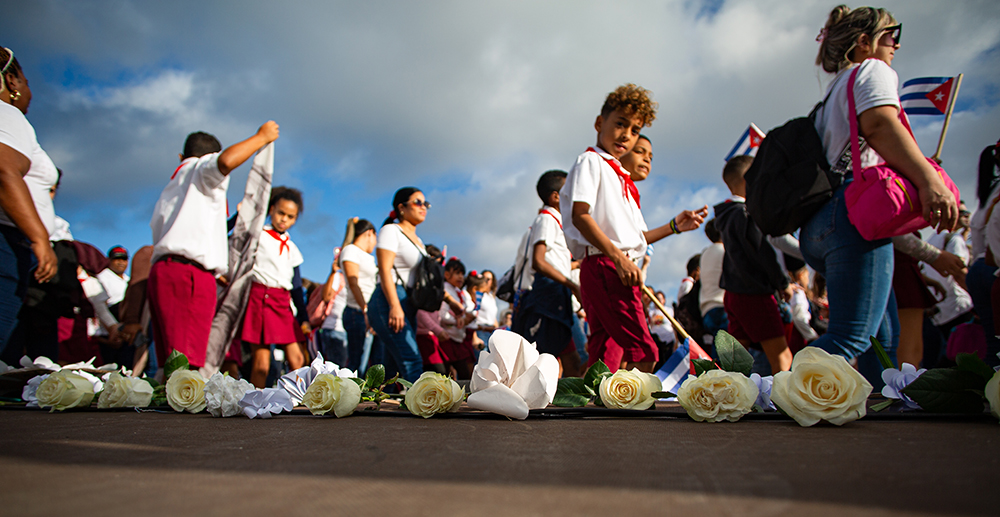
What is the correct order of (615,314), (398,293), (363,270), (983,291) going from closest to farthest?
(615,314) → (983,291) → (398,293) → (363,270)

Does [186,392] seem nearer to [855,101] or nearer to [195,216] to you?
[195,216]

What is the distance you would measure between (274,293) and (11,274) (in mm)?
2341

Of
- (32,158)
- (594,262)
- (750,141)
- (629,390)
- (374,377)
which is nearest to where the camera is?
(629,390)

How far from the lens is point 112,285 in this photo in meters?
6.58

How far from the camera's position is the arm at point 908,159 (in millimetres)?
2035

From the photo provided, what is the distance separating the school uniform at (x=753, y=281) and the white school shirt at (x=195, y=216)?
3278 millimetres

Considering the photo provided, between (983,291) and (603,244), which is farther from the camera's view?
(983,291)

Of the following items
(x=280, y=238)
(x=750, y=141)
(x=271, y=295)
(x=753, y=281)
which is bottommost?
(x=753, y=281)

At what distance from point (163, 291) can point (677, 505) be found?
312 cm

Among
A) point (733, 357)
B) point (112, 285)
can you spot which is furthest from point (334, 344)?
point (733, 357)

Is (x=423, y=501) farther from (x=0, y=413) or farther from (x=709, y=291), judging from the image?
(x=709, y=291)

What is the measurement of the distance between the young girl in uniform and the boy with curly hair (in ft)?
10.0

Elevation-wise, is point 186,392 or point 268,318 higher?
point 268,318

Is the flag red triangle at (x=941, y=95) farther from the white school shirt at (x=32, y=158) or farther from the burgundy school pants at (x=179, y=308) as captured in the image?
the white school shirt at (x=32, y=158)
